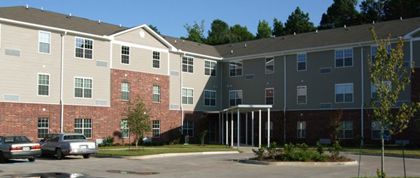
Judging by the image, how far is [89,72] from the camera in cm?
4000

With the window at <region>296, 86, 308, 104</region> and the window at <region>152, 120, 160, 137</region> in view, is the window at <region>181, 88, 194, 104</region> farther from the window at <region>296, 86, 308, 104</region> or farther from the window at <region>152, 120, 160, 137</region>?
the window at <region>296, 86, 308, 104</region>

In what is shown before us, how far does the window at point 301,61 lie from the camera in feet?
151

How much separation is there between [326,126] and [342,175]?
23.7m

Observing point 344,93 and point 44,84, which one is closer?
point 44,84

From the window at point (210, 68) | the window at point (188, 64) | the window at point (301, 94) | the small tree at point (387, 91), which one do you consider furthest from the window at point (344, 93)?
the small tree at point (387, 91)

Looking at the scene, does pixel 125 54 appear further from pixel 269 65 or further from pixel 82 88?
pixel 269 65

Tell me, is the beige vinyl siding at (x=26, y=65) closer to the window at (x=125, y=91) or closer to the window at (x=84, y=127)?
the window at (x=84, y=127)

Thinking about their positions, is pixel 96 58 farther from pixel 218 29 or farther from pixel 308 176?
pixel 218 29

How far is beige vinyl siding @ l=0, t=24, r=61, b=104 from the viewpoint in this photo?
3512 cm

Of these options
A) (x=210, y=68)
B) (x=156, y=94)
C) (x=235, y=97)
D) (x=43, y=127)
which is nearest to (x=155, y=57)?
(x=156, y=94)

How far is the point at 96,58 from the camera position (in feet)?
133

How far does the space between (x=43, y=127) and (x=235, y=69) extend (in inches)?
776

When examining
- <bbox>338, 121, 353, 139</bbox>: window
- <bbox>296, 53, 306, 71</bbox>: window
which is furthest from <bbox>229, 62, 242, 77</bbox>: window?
<bbox>338, 121, 353, 139</bbox>: window

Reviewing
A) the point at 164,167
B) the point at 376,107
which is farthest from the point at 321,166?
the point at 376,107
